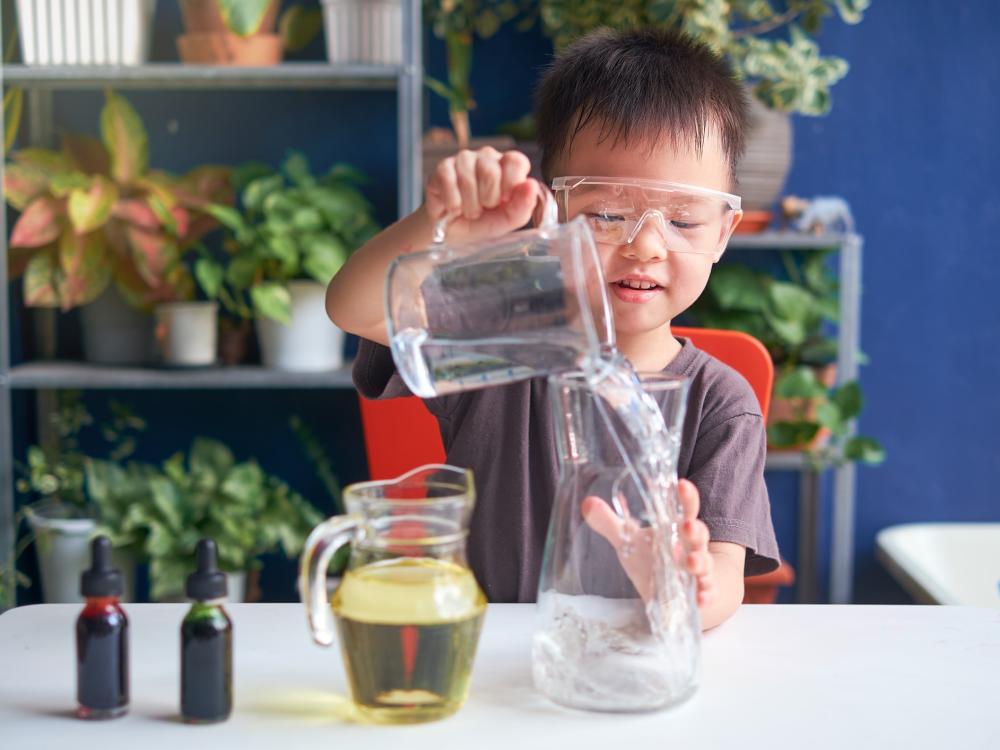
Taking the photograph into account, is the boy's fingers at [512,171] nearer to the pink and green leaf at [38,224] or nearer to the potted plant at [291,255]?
the potted plant at [291,255]

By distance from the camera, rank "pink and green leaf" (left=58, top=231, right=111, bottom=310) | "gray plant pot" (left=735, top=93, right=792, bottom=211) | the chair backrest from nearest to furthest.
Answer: the chair backrest < "pink and green leaf" (left=58, top=231, right=111, bottom=310) < "gray plant pot" (left=735, top=93, right=792, bottom=211)

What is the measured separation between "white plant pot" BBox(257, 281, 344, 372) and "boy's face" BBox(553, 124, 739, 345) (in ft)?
4.29

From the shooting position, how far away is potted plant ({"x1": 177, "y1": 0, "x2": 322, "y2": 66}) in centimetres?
240

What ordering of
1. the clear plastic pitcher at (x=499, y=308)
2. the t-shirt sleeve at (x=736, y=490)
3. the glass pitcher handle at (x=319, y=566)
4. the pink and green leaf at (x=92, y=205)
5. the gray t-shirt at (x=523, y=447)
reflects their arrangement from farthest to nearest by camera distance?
the pink and green leaf at (x=92, y=205) → the gray t-shirt at (x=523, y=447) → the t-shirt sleeve at (x=736, y=490) → the clear plastic pitcher at (x=499, y=308) → the glass pitcher handle at (x=319, y=566)

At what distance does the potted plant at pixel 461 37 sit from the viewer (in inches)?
105

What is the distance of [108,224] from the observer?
2.50 metres

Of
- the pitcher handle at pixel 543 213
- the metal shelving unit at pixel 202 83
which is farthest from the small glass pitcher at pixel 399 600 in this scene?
the metal shelving unit at pixel 202 83

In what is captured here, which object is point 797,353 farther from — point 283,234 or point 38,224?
point 38,224

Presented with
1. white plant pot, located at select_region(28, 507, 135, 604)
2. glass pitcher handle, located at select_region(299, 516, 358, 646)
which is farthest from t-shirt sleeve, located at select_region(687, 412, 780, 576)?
white plant pot, located at select_region(28, 507, 135, 604)

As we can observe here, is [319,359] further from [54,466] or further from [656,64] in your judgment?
[656,64]

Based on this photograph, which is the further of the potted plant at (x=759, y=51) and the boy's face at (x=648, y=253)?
the potted plant at (x=759, y=51)

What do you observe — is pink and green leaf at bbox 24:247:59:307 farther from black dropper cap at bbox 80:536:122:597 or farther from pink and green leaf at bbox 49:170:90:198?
black dropper cap at bbox 80:536:122:597

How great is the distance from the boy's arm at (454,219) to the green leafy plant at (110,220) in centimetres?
140

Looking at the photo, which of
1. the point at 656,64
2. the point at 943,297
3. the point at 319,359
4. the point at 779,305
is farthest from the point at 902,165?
the point at 656,64
